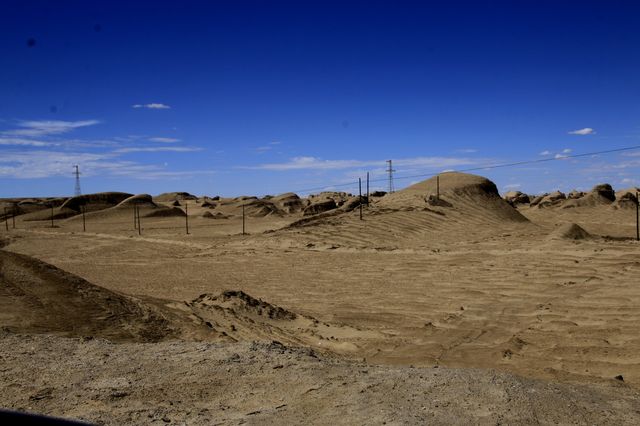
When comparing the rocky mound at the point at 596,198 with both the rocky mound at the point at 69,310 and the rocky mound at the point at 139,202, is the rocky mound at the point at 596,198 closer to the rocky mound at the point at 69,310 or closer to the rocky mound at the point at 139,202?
the rocky mound at the point at 69,310

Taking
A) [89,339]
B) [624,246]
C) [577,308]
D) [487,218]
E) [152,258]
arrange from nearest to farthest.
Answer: [89,339], [577,308], [624,246], [152,258], [487,218]

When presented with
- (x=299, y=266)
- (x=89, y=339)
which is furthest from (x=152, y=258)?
(x=89, y=339)

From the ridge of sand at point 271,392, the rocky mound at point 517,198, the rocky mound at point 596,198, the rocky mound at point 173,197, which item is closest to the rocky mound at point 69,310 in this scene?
the ridge of sand at point 271,392

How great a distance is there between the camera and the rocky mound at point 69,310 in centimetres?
684

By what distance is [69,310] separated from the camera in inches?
309

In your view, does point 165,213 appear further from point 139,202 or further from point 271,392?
point 271,392

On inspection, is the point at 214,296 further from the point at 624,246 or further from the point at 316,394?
the point at 624,246

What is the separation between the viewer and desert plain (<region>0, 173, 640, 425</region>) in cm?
398

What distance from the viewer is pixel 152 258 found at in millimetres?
19062

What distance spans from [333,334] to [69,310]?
395cm

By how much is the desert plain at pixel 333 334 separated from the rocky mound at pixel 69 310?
4 centimetres

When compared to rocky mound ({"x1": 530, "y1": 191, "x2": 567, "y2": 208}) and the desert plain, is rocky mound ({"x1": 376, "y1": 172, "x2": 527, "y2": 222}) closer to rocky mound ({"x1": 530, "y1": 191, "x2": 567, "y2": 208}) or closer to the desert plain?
the desert plain

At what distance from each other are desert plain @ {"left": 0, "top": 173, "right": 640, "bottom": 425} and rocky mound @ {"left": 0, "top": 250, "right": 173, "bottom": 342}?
0.12 feet

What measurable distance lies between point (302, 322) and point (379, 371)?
394 centimetres
